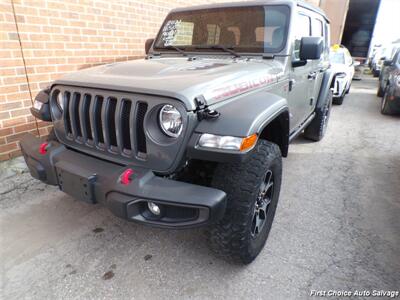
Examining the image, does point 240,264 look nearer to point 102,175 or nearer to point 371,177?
point 102,175

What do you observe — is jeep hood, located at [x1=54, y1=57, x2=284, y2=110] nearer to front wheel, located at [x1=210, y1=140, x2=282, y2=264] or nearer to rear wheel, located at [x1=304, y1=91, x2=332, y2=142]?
front wheel, located at [x1=210, y1=140, x2=282, y2=264]

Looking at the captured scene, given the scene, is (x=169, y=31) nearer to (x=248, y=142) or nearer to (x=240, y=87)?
(x=240, y=87)

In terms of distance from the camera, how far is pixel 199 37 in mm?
3115

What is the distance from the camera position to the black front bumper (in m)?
1.56

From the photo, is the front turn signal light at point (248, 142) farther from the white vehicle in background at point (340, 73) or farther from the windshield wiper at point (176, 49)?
the white vehicle in background at point (340, 73)

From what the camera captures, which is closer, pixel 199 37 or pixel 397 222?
pixel 397 222

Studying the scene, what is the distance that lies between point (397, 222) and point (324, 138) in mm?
2748

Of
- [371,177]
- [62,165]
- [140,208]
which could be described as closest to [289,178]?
[371,177]

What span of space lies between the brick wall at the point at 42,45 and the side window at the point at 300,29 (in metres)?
2.73

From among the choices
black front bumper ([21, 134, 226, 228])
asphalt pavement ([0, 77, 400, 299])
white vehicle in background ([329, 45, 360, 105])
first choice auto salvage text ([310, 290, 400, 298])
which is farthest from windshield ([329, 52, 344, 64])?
black front bumper ([21, 134, 226, 228])

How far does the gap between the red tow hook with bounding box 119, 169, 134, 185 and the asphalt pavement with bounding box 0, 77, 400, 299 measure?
0.80m

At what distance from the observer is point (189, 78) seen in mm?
1899

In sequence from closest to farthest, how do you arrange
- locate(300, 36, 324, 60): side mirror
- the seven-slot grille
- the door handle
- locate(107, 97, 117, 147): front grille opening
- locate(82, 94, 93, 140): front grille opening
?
the seven-slot grille < locate(107, 97, 117, 147): front grille opening < locate(82, 94, 93, 140): front grille opening < locate(300, 36, 324, 60): side mirror < the door handle

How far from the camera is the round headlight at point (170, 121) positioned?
172 cm
